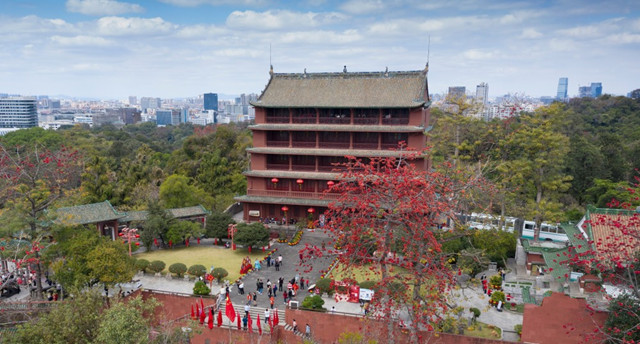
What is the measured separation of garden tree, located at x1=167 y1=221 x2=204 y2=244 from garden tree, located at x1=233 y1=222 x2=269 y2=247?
10.7 feet

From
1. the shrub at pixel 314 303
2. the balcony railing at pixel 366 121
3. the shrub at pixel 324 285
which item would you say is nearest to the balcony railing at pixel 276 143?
the balcony railing at pixel 366 121

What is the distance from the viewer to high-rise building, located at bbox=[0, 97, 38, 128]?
Result: 136 metres

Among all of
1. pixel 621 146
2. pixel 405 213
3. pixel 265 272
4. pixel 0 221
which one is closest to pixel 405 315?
pixel 405 213

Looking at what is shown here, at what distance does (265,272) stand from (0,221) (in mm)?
14007

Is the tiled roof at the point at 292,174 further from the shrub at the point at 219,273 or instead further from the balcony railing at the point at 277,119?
the shrub at the point at 219,273

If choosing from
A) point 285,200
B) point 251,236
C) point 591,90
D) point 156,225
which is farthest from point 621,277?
point 591,90

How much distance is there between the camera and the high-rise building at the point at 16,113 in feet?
446

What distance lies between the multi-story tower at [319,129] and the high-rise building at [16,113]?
134 metres

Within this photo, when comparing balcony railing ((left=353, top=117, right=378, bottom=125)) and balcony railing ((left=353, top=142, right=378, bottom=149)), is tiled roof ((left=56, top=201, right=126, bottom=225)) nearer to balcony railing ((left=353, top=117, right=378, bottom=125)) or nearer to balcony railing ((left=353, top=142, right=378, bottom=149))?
balcony railing ((left=353, top=142, right=378, bottom=149))

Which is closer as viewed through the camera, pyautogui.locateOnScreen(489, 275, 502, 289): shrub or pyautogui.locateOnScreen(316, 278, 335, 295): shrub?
pyautogui.locateOnScreen(316, 278, 335, 295): shrub

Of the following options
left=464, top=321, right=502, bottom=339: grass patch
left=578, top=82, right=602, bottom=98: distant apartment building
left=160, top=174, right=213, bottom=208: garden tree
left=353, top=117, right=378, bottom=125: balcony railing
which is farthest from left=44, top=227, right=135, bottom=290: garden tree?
left=578, top=82, right=602, bottom=98: distant apartment building

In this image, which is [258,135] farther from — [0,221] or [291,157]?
[0,221]

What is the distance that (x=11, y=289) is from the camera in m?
23.7

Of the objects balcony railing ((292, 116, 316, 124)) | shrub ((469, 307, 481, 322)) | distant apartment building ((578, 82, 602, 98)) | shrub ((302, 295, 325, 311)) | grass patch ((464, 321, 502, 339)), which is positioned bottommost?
grass patch ((464, 321, 502, 339))
